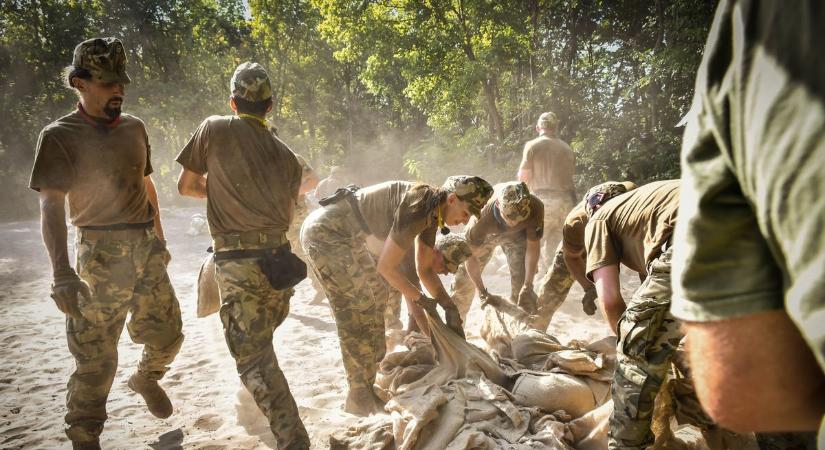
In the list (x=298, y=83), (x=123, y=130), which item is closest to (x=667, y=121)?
(x=123, y=130)

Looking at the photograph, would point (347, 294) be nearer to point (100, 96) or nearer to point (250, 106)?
point (250, 106)

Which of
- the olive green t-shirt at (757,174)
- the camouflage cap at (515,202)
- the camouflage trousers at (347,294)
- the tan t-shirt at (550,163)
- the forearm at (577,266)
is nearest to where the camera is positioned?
the olive green t-shirt at (757,174)

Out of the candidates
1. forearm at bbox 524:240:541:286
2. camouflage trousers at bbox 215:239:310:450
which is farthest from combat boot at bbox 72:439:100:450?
forearm at bbox 524:240:541:286

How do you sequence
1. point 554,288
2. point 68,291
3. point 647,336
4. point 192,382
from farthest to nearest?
point 554,288 < point 192,382 < point 68,291 < point 647,336

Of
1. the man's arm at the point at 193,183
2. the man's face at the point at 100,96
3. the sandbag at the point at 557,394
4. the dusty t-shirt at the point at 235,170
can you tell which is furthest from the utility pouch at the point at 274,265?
the sandbag at the point at 557,394

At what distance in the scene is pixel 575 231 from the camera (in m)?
2.96

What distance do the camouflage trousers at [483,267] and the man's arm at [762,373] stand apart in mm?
3679

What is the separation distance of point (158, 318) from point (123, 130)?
1.25m

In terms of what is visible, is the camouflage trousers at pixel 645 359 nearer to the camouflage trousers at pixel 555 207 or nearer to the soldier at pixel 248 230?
the soldier at pixel 248 230

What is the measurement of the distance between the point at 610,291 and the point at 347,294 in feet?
5.64

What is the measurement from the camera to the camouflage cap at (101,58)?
2463 millimetres

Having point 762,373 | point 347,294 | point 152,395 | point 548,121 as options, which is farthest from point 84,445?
point 548,121

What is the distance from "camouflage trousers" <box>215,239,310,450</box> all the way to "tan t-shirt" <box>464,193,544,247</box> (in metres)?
2.21

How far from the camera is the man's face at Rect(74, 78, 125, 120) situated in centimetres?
254
